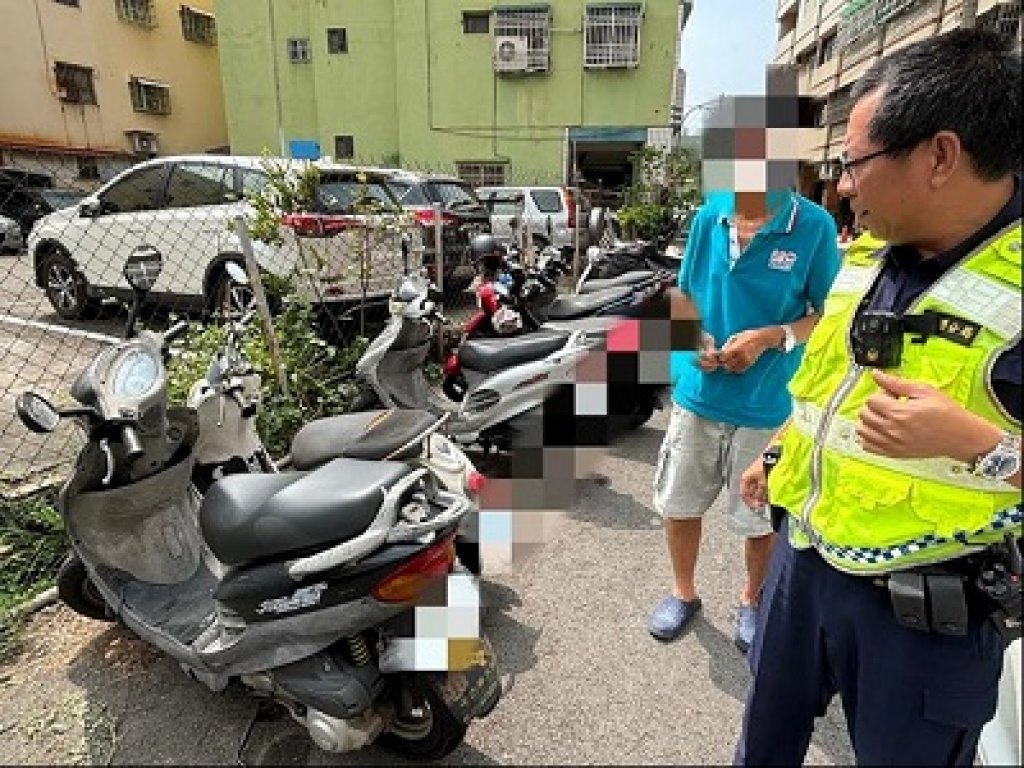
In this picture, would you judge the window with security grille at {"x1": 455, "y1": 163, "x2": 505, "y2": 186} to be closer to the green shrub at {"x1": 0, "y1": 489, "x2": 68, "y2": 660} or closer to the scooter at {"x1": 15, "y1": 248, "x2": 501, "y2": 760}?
the green shrub at {"x1": 0, "y1": 489, "x2": 68, "y2": 660}

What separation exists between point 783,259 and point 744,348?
0.32m

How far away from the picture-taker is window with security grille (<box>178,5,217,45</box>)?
915 inches

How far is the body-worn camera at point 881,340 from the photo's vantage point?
43.2 inches

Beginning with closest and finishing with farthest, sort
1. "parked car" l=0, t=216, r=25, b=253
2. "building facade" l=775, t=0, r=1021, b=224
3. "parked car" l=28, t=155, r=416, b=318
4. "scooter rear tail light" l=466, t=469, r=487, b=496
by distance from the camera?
"scooter rear tail light" l=466, t=469, r=487, b=496 < "parked car" l=28, t=155, r=416, b=318 < "parked car" l=0, t=216, r=25, b=253 < "building facade" l=775, t=0, r=1021, b=224

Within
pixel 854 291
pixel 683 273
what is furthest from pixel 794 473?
pixel 683 273

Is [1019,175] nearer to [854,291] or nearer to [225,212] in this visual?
[854,291]

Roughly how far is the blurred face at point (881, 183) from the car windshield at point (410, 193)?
6979 millimetres

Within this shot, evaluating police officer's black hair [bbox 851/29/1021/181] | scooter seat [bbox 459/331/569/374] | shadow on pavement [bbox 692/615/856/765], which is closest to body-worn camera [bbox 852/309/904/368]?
police officer's black hair [bbox 851/29/1021/181]

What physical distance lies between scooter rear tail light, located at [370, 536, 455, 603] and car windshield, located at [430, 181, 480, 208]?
731 centimetres

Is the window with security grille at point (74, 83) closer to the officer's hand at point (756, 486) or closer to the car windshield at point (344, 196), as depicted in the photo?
the car windshield at point (344, 196)

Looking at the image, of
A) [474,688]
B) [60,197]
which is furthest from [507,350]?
[60,197]

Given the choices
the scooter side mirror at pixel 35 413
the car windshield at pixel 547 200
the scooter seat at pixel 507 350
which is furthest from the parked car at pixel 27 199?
the scooter side mirror at pixel 35 413

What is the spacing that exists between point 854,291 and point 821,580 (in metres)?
0.59

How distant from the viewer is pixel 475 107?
19.7 m
